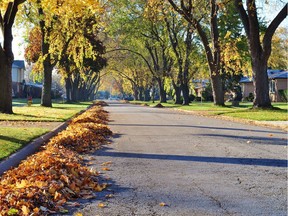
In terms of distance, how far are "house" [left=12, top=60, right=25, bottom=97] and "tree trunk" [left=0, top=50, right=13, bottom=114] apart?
185 ft

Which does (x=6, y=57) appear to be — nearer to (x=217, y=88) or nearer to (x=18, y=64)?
(x=217, y=88)

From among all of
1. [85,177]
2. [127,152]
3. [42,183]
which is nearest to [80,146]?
[127,152]

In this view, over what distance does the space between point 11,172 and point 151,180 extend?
2378 mm

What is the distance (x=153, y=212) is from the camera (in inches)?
202

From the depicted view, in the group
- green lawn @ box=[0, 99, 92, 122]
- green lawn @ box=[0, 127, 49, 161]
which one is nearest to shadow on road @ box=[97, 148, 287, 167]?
green lawn @ box=[0, 127, 49, 161]

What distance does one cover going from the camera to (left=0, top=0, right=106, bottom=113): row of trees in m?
20.2

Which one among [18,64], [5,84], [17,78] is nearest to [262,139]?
[5,84]

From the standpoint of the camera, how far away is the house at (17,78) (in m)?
76.9

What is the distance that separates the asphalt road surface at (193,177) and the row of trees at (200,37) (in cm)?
1490

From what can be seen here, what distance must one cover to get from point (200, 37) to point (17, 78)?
51621 millimetres

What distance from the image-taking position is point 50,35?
102 feet

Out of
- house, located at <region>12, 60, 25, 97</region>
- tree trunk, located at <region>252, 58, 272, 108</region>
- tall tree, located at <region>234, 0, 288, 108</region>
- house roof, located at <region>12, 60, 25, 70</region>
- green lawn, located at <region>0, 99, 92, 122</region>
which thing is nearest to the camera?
green lawn, located at <region>0, 99, 92, 122</region>

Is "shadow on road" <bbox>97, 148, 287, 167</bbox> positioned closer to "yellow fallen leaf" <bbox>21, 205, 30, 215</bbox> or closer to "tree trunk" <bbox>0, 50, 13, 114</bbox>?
"yellow fallen leaf" <bbox>21, 205, 30, 215</bbox>

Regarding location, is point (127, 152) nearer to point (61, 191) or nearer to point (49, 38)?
point (61, 191)
